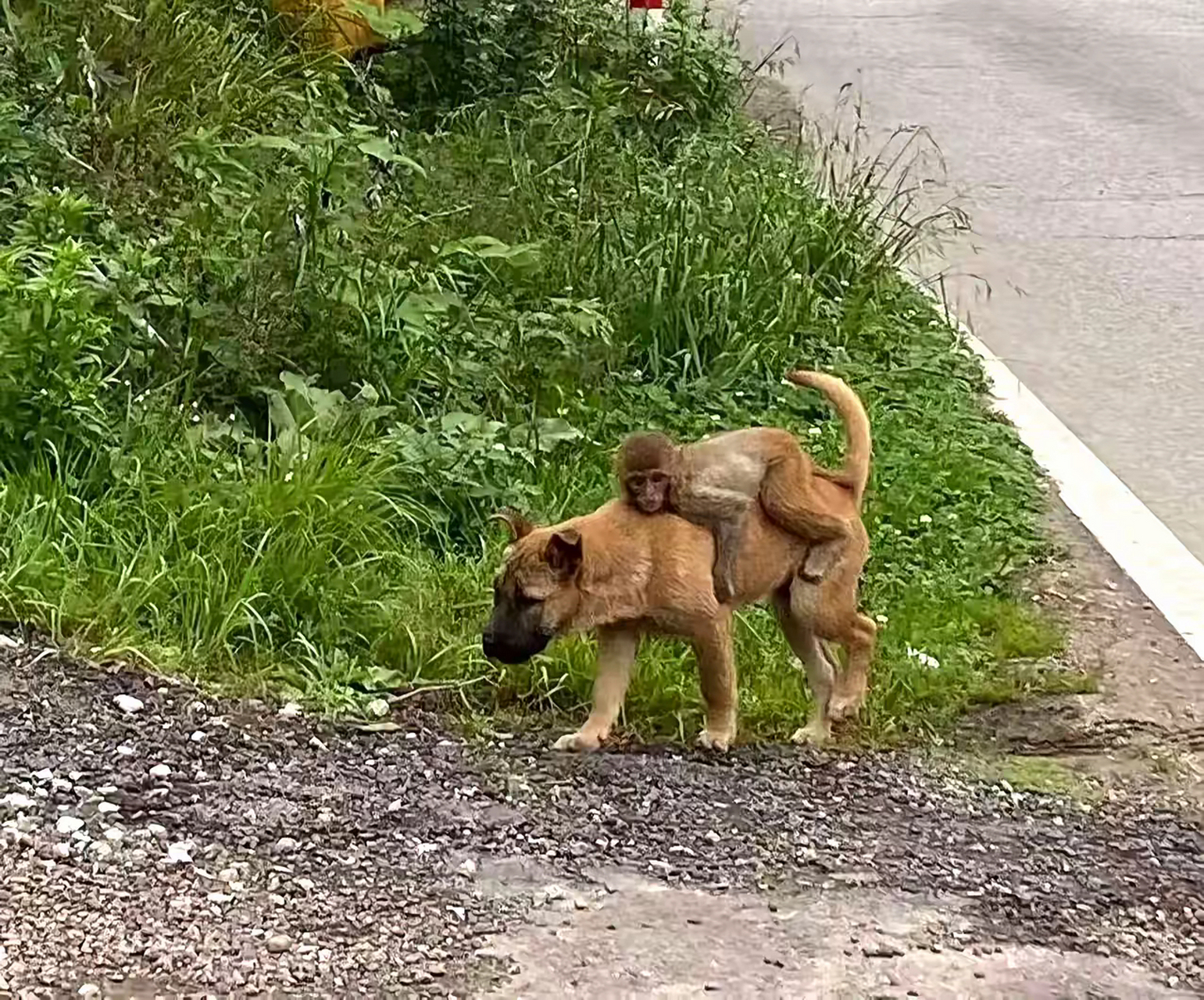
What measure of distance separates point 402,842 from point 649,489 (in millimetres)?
1075

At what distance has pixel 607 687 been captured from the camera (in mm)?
4668

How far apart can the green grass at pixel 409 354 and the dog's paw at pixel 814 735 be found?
102mm

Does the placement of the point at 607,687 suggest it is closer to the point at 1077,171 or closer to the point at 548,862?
the point at 548,862

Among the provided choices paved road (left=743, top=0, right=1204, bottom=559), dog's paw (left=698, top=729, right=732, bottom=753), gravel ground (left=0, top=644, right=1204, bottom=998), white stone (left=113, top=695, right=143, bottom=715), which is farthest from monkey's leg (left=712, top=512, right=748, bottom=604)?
paved road (left=743, top=0, right=1204, bottom=559)

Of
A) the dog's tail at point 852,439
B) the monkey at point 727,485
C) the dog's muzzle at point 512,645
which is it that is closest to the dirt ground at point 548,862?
the dog's muzzle at point 512,645

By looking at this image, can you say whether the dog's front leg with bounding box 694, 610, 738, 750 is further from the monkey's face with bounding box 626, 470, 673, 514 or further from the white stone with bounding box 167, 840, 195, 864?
the white stone with bounding box 167, 840, 195, 864

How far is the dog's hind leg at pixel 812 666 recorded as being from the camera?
15.8ft

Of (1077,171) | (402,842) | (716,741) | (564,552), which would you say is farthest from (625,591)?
(1077,171)

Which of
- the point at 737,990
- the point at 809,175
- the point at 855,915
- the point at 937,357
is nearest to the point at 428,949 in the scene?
the point at 737,990

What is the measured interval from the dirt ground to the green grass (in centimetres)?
37

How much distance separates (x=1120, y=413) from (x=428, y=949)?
4.95m

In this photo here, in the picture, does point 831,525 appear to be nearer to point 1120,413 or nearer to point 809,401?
point 809,401

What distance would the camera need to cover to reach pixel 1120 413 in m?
7.73

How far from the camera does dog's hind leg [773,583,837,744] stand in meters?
4.81
